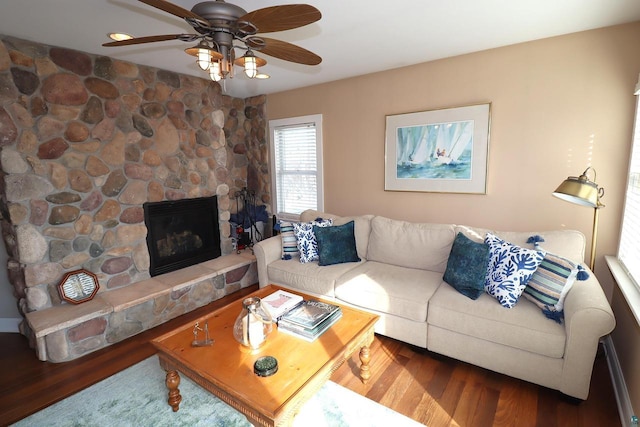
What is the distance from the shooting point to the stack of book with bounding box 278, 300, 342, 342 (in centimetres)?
189

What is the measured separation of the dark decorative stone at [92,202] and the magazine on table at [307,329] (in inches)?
86.2

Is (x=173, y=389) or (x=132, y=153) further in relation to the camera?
(x=132, y=153)

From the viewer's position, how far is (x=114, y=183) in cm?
305

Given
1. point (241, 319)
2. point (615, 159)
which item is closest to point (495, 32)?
point (615, 159)

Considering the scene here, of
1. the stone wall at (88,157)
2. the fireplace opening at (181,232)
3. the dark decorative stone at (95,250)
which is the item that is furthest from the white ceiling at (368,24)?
the dark decorative stone at (95,250)

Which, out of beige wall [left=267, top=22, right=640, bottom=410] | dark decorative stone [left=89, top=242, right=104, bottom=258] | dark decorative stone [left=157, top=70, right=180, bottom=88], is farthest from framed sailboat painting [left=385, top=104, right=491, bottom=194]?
dark decorative stone [left=89, top=242, right=104, bottom=258]

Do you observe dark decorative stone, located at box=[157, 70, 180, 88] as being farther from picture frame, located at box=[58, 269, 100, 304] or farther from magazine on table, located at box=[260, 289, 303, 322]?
magazine on table, located at box=[260, 289, 303, 322]

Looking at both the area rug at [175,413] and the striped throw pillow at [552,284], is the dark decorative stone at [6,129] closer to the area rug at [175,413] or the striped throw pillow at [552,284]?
the area rug at [175,413]

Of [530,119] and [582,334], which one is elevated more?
[530,119]

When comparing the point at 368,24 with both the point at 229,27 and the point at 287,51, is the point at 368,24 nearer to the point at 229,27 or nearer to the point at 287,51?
the point at 287,51

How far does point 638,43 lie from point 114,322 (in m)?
4.61

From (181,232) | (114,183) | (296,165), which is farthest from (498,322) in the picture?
(114,183)

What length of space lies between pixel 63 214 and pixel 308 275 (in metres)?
2.18

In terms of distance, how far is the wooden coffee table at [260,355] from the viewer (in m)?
1.44
